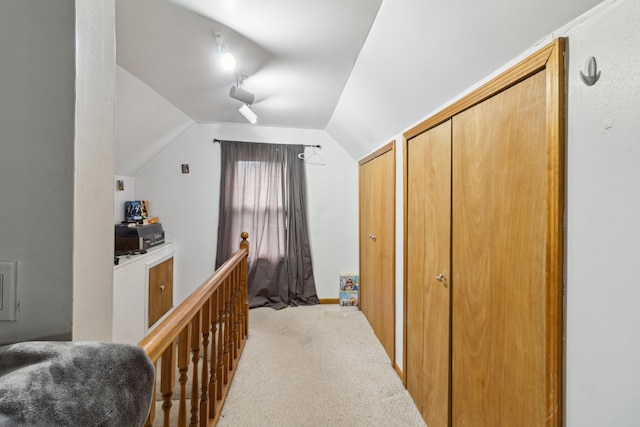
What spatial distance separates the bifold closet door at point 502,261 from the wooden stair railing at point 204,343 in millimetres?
1251

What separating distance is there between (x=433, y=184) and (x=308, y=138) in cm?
216

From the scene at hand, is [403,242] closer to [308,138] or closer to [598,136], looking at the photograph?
[598,136]

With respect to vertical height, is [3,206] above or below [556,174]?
below

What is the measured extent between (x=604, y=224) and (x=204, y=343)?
1677 mm

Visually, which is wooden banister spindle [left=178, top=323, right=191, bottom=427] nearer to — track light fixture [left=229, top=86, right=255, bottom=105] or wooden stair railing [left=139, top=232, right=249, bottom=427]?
wooden stair railing [left=139, top=232, right=249, bottom=427]

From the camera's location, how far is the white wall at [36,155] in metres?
0.51

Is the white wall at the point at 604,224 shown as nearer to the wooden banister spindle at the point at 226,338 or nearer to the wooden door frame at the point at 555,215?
the wooden door frame at the point at 555,215

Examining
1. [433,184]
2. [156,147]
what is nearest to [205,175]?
[156,147]

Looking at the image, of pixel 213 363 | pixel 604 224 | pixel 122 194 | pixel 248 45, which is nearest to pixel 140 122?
pixel 122 194

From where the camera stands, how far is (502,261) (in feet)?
3.32

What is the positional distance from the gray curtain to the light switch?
267 centimetres

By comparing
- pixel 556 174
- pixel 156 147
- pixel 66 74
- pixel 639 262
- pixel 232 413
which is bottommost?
pixel 232 413

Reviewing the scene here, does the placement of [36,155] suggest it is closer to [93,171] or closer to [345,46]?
[93,171]

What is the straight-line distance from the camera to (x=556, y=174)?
2.52 feet
